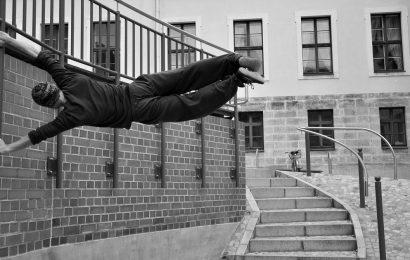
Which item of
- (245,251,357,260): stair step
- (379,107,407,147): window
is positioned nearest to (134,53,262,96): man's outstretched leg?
(245,251,357,260): stair step

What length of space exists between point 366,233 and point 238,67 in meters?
5.11

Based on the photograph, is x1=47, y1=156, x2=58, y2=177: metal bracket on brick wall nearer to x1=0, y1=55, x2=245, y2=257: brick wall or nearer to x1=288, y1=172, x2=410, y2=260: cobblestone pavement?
x1=0, y1=55, x2=245, y2=257: brick wall

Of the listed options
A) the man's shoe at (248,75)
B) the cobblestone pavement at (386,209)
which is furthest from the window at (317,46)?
the man's shoe at (248,75)

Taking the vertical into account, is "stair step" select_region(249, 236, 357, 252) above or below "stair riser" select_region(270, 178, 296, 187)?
below

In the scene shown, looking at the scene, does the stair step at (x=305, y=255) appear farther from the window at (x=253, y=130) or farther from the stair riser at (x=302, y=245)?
the window at (x=253, y=130)

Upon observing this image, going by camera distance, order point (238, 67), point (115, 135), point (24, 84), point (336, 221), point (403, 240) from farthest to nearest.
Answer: point (336, 221) → point (403, 240) → point (115, 135) → point (24, 84) → point (238, 67)

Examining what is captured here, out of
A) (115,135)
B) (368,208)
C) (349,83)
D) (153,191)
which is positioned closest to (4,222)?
(115,135)

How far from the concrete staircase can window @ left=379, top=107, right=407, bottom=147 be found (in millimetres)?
9000

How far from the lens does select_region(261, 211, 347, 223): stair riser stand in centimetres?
924

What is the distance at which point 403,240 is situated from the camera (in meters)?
8.45

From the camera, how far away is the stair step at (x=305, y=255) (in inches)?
307

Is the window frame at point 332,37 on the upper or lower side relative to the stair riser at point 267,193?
upper

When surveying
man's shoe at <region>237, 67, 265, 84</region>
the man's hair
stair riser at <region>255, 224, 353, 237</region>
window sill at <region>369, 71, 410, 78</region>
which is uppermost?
window sill at <region>369, 71, 410, 78</region>

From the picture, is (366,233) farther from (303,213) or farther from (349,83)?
(349,83)
